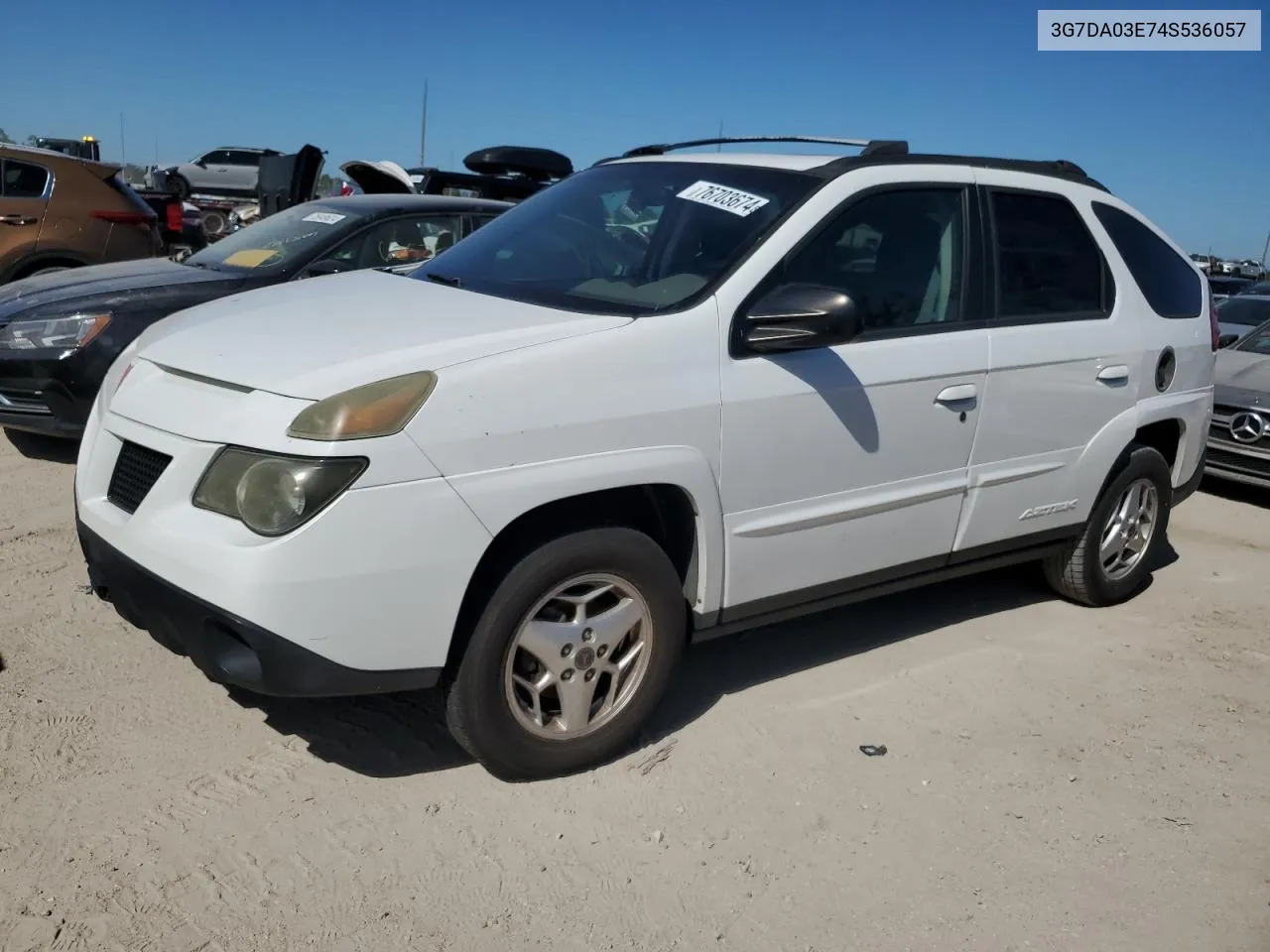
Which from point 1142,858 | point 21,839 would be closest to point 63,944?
point 21,839

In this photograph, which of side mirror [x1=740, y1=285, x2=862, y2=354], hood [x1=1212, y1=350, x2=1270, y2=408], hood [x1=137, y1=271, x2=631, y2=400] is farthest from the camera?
hood [x1=1212, y1=350, x2=1270, y2=408]

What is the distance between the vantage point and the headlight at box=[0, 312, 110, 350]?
5.70 meters

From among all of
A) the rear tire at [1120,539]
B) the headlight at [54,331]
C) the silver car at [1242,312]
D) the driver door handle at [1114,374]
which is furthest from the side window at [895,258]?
the silver car at [1242,312]

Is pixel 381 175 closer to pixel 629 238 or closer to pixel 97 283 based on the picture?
pixel 97 283

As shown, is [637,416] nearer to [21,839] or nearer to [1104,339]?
[21,839]

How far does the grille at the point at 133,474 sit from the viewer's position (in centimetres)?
295

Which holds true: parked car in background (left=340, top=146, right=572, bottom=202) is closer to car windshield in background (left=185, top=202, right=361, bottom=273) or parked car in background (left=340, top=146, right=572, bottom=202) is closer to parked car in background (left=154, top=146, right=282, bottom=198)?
car windshield in background (left=185, top=202, right=361, bottom=273)

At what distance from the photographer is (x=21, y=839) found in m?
2.75

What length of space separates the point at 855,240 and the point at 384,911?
2464 mm

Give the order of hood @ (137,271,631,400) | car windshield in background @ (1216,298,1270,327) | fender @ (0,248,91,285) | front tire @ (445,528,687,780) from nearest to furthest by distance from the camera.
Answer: hood @ (137,271,631,400) < front tire @ (445,528,687,780) < fender @ (0,248,91,285) < car windshield in background @ (1216,298,1270,327)

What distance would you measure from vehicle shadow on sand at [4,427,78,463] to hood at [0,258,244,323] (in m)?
0.76

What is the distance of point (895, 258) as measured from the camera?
3.79 meters


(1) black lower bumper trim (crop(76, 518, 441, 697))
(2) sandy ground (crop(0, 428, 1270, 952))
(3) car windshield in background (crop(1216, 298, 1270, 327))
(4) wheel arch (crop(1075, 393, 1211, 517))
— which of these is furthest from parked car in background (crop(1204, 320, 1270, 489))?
(1) black lower bumper trim (crop(76, 518, 441, 697))

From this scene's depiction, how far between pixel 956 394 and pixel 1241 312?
8414 millimetres
